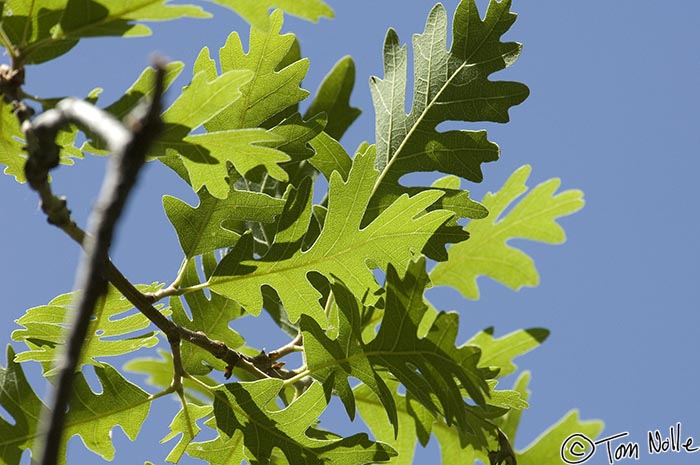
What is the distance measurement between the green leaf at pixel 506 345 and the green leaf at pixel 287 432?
84cm

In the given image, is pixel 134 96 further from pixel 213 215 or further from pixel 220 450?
pixel 220 450

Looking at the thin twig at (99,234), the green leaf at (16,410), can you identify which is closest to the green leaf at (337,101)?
the green leaf at (16,410)

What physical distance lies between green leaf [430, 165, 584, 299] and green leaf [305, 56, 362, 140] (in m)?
0.51

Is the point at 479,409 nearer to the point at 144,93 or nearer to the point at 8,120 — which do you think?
the point at 144,93

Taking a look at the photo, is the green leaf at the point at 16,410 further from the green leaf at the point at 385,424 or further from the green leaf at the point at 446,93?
the green leaf at the point at 446,93

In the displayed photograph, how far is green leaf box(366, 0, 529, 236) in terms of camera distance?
2.16 metres

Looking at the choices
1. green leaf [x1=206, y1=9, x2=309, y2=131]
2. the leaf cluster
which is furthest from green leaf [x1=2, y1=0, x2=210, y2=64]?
green leaf [x1=206, y1=9, x2=309, y2=131]

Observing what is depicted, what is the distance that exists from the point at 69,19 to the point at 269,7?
37cm

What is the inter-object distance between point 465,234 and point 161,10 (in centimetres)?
83

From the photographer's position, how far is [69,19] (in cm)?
163

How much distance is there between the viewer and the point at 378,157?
91.9 inches

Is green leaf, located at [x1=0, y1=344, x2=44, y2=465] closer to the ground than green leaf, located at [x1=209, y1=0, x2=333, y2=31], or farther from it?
closer to the ground

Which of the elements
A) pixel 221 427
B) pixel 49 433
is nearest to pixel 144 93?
pixel 221 427

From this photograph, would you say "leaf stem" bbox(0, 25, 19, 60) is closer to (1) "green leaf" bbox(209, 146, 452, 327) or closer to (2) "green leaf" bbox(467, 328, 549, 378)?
(1) "green leaf" bbox(209, 146, 452, 327)
